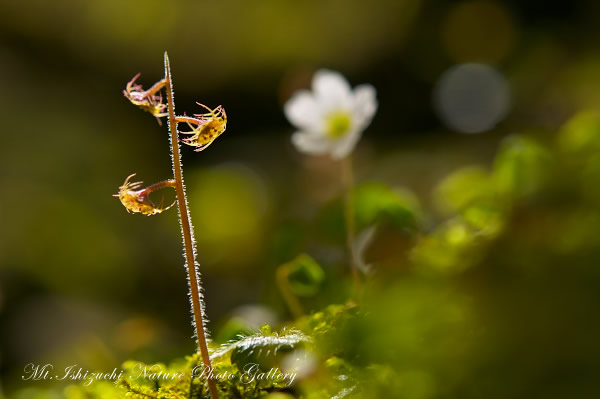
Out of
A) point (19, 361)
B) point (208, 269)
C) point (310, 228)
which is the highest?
point (208, 269)

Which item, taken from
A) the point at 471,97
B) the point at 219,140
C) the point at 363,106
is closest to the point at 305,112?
the point at 363,106

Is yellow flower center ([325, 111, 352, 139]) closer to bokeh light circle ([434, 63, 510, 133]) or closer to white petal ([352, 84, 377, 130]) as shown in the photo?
white petal ([352, 84, 377, 130])

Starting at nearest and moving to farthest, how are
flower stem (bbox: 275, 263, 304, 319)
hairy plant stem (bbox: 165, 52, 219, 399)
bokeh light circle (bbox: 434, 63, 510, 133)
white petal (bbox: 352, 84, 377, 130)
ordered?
hairy plant stem (bbox: 165, 52, 219, 399) → flower stem (bbox: 275, 263, 304, 319) → white petal (bbox: 352, 84, 377, 130) → bokeh light circle (bbox: 434, 63, 510, 133)

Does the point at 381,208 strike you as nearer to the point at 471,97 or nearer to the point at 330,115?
the point at 330,115

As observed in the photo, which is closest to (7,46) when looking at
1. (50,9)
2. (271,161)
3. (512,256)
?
(50,9)

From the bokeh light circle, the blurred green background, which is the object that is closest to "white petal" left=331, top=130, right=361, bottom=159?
the blurred green background

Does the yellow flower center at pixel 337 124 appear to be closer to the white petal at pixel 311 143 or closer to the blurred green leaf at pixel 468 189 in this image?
the white petal at pixel 311 143

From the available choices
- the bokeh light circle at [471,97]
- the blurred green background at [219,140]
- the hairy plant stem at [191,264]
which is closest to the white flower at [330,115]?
the blurred green background at [219,140]

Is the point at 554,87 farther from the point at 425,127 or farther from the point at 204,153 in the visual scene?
the point at 204,153
